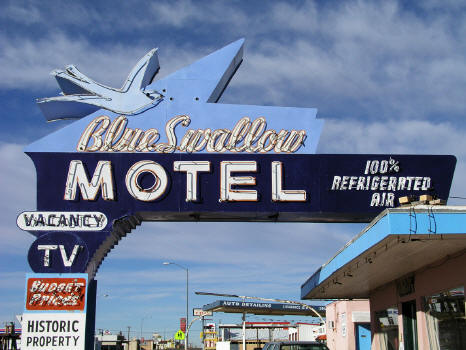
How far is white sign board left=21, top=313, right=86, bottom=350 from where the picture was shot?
19.3 m

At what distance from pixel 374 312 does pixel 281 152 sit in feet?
31.4

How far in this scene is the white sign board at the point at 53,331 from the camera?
760 inches

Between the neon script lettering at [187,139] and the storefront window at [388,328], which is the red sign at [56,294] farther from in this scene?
the storefront window at [388,328]

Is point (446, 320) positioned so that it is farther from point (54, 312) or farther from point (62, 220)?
point (62, 220)

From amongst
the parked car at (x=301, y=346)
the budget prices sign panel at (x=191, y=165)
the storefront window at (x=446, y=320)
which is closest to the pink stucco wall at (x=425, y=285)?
the storefront window at (x=446, y=320)

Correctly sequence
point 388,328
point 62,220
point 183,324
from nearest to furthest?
point 62,220 < point 388,328 < point 183,324

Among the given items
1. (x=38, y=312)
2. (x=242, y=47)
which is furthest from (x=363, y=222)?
(x=38, y=312)

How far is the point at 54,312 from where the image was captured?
19656 millimetres

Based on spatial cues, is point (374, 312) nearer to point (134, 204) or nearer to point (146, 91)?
point (134, 204)

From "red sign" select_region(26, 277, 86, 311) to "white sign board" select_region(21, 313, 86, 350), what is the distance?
26cm

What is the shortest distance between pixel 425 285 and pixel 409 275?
166cm

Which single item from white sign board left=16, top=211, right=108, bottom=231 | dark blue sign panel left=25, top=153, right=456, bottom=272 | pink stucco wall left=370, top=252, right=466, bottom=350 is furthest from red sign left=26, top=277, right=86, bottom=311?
pink stucco wall left=370, top=252, right=466, bottom=350

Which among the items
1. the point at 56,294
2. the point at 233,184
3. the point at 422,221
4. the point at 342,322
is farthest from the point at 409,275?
the point at 342,322

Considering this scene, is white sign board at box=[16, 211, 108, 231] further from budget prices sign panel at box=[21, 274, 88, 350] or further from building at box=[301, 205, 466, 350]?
building at box=[301, 205, 466, 350]
